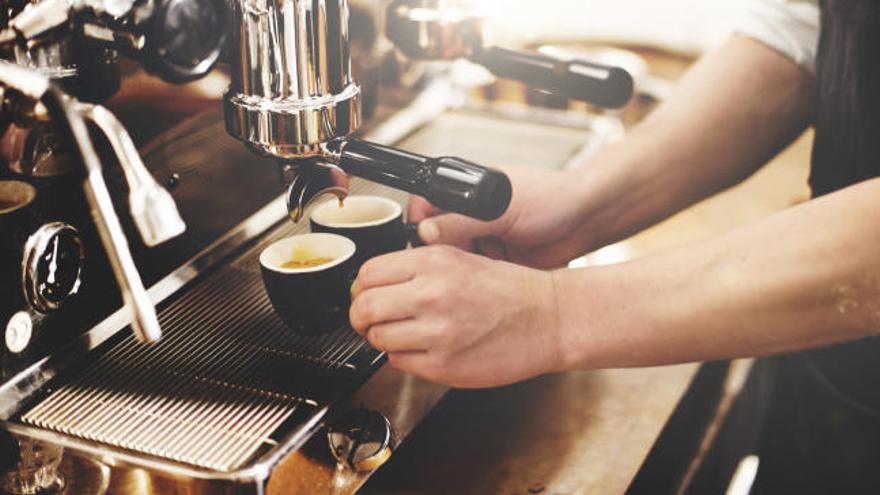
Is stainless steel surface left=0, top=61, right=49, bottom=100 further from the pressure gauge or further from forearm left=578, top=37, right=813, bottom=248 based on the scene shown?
forearm left=578, top=37, right=813, bottom=248

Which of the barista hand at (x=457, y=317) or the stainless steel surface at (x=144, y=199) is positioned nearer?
the stainless steel surface at (x=144, y=199)

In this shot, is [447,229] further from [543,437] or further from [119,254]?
[119,254]

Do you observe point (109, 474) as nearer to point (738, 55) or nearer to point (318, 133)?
point (318, 133)

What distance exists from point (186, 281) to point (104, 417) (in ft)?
0.67

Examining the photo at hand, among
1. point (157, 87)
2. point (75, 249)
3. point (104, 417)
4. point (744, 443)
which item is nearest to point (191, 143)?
point (157, 87)

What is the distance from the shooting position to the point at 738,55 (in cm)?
106

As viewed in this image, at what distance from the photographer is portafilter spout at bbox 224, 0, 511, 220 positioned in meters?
0.65

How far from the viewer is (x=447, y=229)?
0.90 m

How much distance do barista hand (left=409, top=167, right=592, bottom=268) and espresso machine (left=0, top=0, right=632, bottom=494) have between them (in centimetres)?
19

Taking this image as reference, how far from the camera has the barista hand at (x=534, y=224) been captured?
95 centimetres

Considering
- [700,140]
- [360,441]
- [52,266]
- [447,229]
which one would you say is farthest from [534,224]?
[52,266]

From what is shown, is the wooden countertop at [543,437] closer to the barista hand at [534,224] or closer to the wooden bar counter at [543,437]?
the wooden bar counter at [543,437]

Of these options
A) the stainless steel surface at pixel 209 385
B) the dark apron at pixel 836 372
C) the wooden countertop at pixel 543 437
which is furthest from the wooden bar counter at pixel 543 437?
the dark apron at pixel 836 372

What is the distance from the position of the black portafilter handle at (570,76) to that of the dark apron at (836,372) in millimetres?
257
